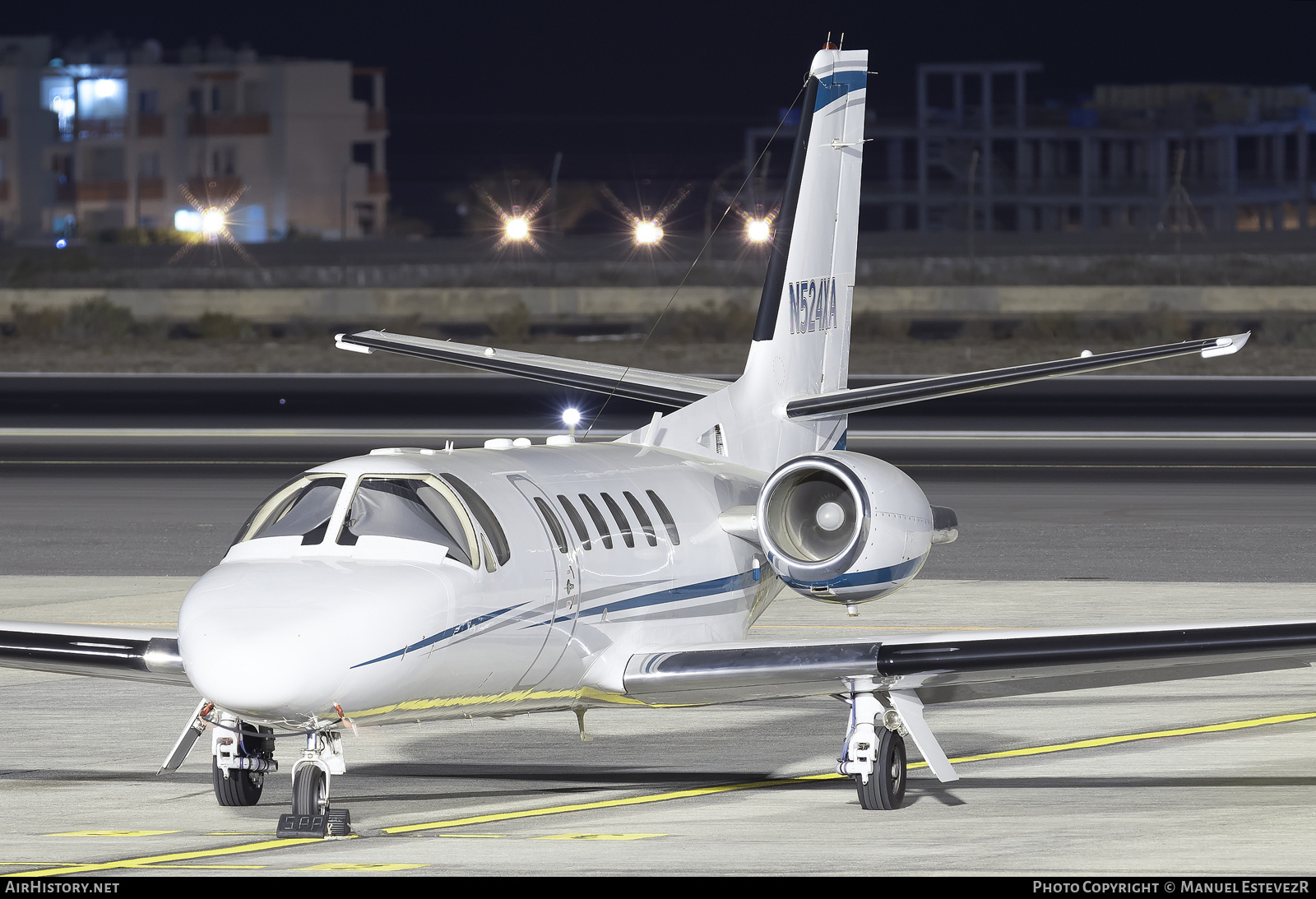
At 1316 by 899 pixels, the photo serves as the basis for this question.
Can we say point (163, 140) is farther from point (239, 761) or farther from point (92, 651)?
point (239, 761)

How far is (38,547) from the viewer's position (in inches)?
1032

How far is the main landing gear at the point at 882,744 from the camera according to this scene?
496 inches

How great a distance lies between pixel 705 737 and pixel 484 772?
6.72 ft

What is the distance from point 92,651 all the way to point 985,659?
568 centimetres

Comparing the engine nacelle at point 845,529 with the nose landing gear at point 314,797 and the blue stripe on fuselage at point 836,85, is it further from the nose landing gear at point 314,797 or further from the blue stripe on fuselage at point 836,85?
the blue stripe on fuselage at point 836,85

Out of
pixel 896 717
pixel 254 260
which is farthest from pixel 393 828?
pixel 254 260

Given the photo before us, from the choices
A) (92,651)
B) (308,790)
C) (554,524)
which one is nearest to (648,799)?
(554,524)

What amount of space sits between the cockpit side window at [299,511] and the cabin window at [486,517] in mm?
730

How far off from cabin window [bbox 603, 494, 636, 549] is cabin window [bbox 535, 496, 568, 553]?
86 centimetres

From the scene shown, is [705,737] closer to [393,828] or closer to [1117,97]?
[393,828]

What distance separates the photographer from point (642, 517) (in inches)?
569

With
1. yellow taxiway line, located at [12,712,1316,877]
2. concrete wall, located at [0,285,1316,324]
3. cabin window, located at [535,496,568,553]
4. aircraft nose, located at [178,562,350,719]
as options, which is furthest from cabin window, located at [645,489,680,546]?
concrete wall, located at [0,285,1316,324]

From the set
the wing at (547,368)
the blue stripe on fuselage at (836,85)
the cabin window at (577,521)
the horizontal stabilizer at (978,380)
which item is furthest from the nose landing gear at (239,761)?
the blue stripe on fuselage at (836,85)

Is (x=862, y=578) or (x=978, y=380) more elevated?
(x=978, y=380)
